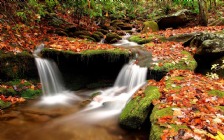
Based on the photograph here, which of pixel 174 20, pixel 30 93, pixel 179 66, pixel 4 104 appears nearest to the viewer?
pixel 4 104

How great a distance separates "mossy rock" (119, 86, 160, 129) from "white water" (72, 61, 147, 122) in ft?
2.82

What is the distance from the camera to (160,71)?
22.7 feet

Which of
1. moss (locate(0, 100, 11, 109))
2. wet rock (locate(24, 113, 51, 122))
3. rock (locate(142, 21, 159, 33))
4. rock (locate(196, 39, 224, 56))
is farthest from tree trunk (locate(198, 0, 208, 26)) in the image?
moss (locate(0, 100, 11, 109))

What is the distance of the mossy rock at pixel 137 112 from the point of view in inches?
192

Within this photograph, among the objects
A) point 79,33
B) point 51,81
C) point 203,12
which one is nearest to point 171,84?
point 51,81

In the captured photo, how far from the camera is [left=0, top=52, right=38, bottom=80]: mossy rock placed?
7.22 meters

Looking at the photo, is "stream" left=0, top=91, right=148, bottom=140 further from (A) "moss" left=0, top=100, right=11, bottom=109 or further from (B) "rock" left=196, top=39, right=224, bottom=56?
(B) "rock" left=196, top=39, right=224, bottom=56

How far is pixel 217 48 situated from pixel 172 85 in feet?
10.5

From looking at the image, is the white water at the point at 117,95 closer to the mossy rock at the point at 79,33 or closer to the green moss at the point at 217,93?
the green moss at the point at 217,93

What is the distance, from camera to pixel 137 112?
4898 millimetres

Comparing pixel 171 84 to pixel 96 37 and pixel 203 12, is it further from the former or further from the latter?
pixel 203 12

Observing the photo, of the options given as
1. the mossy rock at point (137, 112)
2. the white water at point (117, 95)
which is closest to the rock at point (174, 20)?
the white water at point (117, 95)

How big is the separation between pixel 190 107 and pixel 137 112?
1121 mm

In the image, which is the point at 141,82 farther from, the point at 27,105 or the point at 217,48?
the point at 27,105
